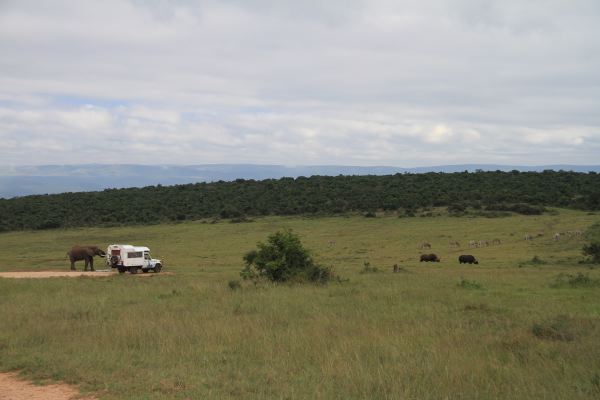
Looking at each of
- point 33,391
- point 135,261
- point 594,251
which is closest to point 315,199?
point 135,261

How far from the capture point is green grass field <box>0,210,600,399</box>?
8.35 m

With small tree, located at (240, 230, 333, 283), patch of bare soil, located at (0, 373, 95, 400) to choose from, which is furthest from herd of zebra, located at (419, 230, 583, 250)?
patch of bare soil, located at (0, 373, 95, 400)

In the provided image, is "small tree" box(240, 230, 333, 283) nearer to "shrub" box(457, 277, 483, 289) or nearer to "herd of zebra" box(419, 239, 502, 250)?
"shrub" box(457, 277, 483, 289)

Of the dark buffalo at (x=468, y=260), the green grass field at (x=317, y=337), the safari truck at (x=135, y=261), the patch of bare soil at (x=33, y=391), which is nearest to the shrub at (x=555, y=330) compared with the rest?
the green grass field at (x=317, y=337)

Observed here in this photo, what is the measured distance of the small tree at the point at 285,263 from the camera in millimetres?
24125

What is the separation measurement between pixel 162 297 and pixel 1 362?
9545 mm

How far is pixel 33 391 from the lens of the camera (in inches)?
344

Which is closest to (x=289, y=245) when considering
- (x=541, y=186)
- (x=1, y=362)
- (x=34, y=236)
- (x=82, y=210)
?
(x=1, y=362)

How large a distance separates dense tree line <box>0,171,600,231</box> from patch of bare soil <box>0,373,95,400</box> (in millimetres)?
56959

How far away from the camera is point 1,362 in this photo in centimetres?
1042

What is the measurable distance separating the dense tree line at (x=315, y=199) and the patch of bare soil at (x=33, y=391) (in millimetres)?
56959

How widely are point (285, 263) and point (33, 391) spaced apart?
16146mm

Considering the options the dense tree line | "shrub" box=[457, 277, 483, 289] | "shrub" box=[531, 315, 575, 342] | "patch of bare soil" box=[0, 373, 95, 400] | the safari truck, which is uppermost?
the dense tree line

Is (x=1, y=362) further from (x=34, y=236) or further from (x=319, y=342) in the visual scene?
(x=34, y=236)
